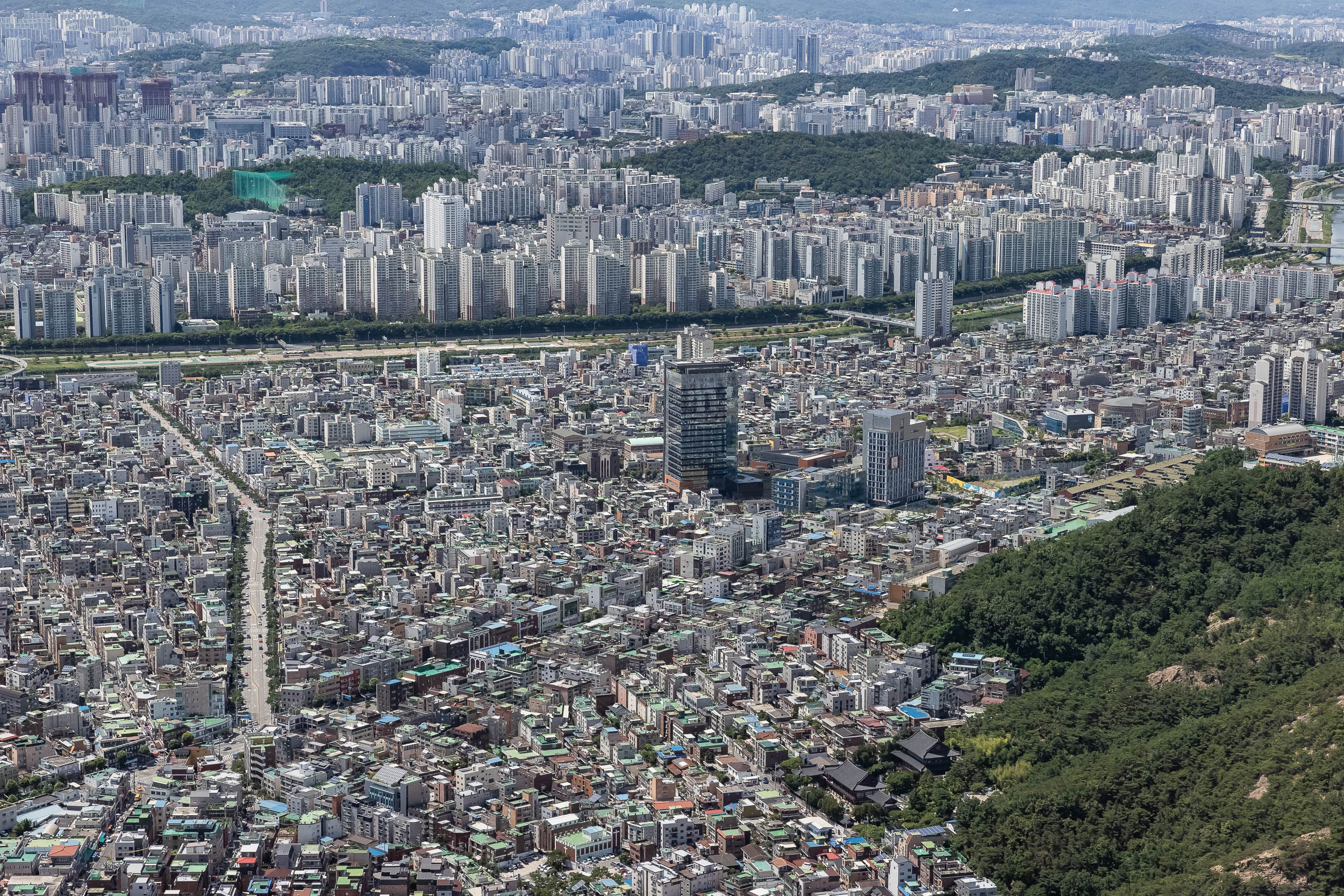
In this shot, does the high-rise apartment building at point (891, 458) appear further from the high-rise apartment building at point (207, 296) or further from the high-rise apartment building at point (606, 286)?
the high-rise apartment building at point (207, 296)

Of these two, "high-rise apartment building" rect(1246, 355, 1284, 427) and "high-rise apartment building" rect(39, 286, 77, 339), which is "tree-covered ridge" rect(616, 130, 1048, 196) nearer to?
"high-rise apartment building" rect(39, 286, 77, 339)

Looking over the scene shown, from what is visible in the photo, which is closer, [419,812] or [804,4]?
[419,812]

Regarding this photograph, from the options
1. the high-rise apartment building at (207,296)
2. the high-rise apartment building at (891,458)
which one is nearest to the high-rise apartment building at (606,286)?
the high-rise apartment building at (207,296)

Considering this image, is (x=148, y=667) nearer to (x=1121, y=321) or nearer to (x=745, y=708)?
(x=745, y=708)

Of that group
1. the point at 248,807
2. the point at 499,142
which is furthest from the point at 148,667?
the point at 499,142

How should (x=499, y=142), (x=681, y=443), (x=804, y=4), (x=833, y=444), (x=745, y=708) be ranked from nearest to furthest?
(x=745, y=708) < (x=681, y=443) < (x=833, y=444) < (x=499, y=142) < (x=804, y=4)

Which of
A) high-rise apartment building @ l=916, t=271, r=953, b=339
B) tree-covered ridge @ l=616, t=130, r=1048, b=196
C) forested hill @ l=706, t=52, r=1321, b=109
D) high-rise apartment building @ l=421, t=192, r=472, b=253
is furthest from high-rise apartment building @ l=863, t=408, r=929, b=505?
forested hill @ l=706, t=52, r=1321, b=109
